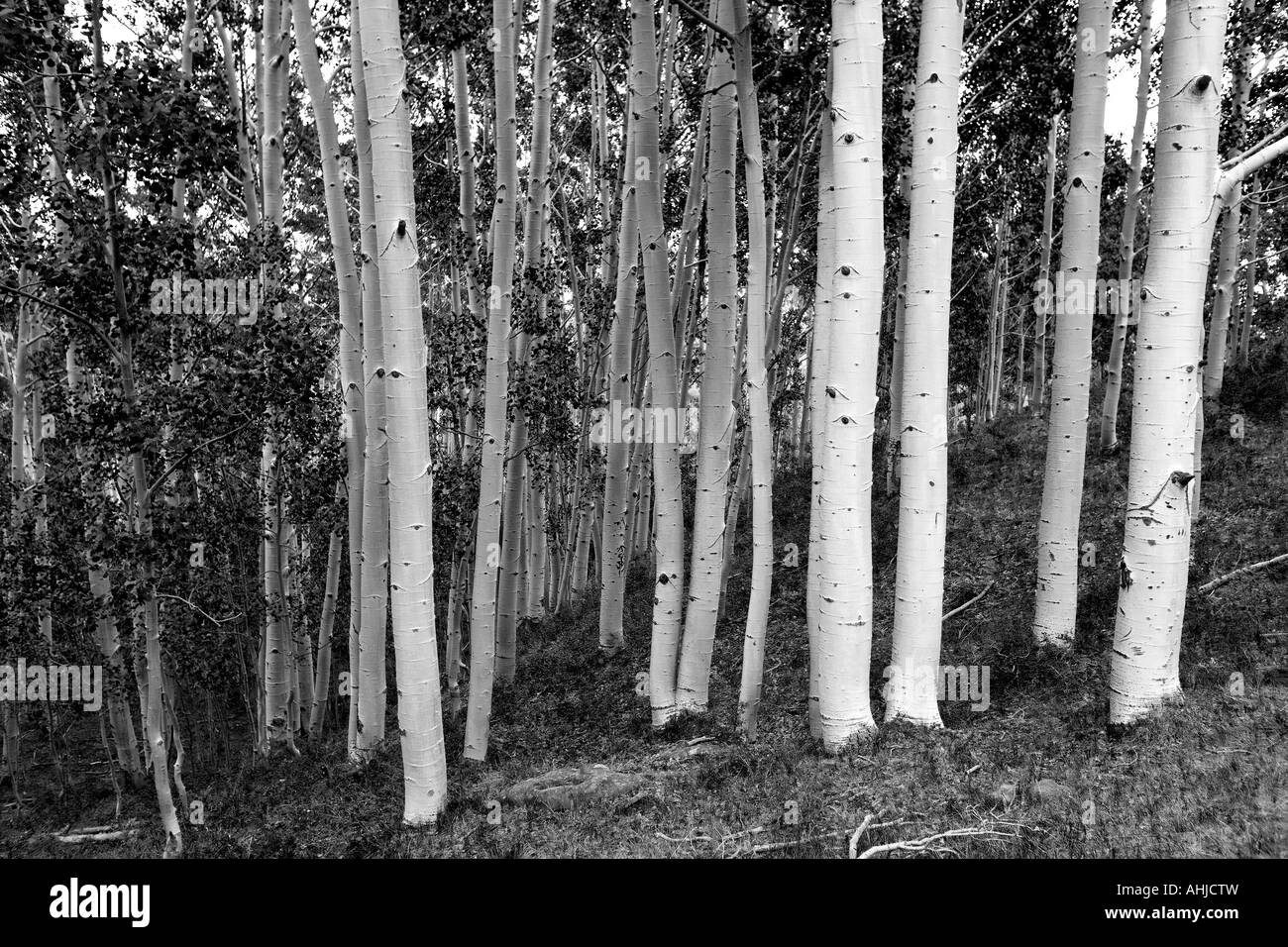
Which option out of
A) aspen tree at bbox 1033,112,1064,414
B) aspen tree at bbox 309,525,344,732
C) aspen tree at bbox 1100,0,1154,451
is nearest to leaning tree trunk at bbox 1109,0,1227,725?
aspen tree at bbox 1033,112,1064,414

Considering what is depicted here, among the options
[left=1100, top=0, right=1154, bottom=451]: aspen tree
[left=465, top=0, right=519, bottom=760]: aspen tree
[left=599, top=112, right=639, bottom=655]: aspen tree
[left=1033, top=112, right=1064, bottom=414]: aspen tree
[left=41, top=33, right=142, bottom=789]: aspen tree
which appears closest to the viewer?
[left=465, top=0, right=519, bottom=760]: aspen tree

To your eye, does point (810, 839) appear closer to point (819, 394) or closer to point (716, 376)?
point (819, 394)

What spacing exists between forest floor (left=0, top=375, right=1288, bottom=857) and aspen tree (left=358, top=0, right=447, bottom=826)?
86 centimetres

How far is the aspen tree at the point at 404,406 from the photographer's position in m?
5.41

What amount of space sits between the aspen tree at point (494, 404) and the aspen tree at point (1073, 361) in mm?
5286

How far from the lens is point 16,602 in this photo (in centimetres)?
923

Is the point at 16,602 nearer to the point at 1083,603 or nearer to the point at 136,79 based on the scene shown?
the point at 136,79

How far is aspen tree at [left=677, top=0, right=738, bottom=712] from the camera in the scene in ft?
23.0

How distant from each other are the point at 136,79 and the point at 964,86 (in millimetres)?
10518

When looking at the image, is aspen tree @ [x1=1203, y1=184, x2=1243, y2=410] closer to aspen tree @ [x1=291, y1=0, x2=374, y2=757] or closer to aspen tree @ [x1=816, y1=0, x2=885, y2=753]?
aspen tree @ [x1=816, y1=0, x2=885, y2=753]

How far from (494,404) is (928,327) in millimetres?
4235

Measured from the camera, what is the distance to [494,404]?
780 centimetres

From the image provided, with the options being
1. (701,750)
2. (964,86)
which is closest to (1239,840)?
(701,750)


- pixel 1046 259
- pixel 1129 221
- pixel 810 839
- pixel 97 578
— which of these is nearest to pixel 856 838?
pixel 810 839
